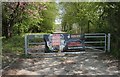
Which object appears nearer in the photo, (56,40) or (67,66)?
(67,66)

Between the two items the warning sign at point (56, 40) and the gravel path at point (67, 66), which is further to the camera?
the warning sign at point (56, 40)

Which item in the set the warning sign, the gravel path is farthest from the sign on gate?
the gravel path

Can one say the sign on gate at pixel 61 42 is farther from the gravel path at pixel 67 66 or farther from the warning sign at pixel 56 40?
the gravel path at pixel 67 66

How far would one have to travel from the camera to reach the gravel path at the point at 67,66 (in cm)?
782

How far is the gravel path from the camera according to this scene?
7.82m

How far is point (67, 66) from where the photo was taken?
28.9ft

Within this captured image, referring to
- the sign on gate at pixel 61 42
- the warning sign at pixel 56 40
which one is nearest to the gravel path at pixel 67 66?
the sign on gate at pixel 61 42

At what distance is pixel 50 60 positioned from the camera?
10195 mm

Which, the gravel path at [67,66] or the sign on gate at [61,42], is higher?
A: the sign on gate at [61,42]

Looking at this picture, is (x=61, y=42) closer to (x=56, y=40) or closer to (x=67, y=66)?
(x=56, y=40)

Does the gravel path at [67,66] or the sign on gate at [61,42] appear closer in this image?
the gravel path at [67,66]

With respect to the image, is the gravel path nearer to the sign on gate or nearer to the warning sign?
the sign on gate

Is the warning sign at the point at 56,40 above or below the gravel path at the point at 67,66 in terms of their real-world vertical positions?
above

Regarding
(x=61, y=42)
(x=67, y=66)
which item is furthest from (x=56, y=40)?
(x=67, y=66)
